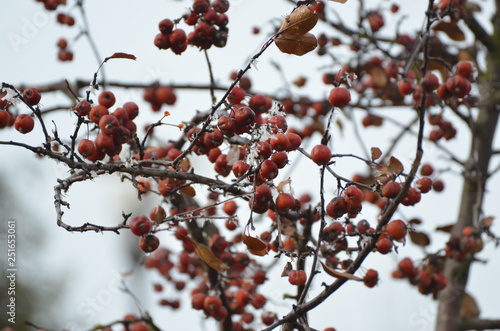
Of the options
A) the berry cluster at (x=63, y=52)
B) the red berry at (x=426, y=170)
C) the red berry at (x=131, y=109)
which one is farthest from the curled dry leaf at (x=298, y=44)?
the berry cluster at (x=63, y=52)

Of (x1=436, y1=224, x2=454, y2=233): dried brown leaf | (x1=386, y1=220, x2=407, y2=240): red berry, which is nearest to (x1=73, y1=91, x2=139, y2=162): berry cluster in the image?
(x1=386, y1=220, x2=407, y2=240): red berry

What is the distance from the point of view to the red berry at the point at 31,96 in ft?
5.36

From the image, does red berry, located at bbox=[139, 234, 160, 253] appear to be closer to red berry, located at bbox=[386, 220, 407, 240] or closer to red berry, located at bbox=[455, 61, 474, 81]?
red berry, located at bbox=[386, 220, 407, 240]

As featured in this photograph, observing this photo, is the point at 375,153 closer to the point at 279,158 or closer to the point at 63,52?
the point at 279,158

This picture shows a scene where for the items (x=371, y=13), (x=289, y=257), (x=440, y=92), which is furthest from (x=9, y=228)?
(x=371, y=13)

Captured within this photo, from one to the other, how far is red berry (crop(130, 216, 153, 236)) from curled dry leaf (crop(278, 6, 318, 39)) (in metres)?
0.78

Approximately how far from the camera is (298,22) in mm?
1611

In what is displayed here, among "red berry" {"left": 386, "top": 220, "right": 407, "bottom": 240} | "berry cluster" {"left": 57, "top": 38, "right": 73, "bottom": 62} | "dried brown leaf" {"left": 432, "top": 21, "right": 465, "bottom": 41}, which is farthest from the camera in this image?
"berry cluster" {"left": 57, "top": 38, "right": 73, "bottom": 62}

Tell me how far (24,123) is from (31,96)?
10cm

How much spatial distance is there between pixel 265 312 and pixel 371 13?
231 centimetres

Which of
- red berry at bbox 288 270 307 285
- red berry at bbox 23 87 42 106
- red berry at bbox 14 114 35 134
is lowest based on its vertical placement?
red berry at bbox 288 270 307 285

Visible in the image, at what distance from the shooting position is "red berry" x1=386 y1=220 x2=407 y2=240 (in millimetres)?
1773

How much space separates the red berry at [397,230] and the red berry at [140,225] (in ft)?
2.81

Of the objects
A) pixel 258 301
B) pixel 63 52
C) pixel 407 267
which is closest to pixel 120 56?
pixel 258 301
